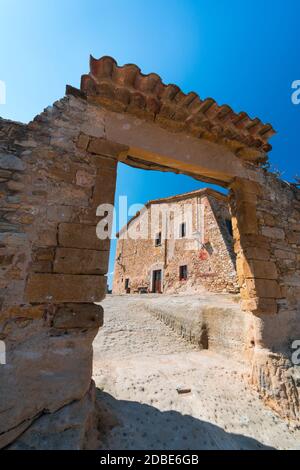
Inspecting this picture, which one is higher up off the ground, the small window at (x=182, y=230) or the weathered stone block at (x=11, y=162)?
the small window at (x=182, y=230)

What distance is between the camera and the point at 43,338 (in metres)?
1.87

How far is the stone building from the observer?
13.9 metres

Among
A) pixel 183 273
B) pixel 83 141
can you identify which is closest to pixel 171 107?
pixel 83 141

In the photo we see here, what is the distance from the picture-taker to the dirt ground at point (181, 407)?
6.39 feet

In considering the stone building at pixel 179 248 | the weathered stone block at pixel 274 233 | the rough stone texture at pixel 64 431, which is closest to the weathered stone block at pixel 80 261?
A: the rough stone texture at pixel 64 431

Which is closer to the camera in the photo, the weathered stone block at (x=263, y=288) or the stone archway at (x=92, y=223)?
the stone archway at (x=92, y=223)

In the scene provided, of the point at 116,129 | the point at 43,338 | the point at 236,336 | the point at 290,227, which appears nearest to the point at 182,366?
the point at 236,336

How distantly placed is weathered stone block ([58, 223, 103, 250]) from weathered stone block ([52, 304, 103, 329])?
55 cm

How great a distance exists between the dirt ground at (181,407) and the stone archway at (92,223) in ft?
0.95

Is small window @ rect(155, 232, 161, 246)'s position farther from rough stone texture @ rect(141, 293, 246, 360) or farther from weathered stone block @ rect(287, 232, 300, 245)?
weathered stone block @ rect(287, 232, 300, 245)

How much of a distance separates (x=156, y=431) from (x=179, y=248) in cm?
1466

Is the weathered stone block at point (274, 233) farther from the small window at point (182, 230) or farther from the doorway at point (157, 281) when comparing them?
the doorway at point (157, 281)

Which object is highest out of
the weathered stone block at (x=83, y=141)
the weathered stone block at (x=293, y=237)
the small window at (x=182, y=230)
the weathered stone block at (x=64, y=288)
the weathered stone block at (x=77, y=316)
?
the small window at (x=182, y=230)

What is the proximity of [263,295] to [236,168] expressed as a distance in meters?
1.89
